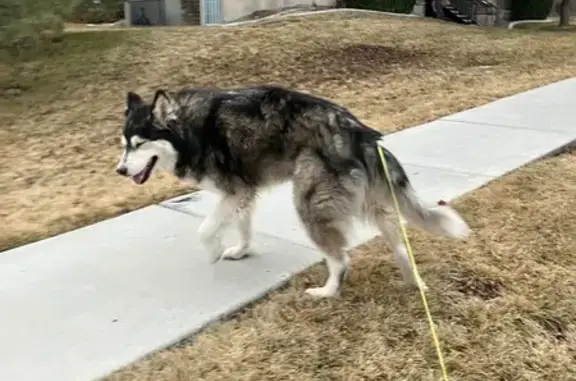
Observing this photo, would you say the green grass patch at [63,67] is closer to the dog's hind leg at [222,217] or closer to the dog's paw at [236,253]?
the dog's paw at [236,253]

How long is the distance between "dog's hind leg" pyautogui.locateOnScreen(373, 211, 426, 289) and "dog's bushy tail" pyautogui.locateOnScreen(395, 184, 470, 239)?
0.41 feet

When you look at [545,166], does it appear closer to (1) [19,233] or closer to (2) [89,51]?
(1) [19,233]

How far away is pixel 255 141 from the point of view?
14.0ft

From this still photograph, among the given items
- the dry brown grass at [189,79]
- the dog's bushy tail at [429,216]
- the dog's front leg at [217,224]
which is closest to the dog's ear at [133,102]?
the dog's front leg at [217,224]

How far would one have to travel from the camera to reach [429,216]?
161 inches

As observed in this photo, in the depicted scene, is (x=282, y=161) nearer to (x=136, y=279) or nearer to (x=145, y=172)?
(x=145, y=172)

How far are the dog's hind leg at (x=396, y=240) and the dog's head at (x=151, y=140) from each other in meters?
1.32

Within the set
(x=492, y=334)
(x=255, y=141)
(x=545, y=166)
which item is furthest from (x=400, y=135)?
(x=492, y=334)

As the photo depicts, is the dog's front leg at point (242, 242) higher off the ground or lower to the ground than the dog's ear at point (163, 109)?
lower

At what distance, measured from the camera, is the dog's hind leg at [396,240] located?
423 cm

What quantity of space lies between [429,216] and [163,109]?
68.8 inches

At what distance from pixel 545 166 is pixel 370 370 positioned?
12.8 ft

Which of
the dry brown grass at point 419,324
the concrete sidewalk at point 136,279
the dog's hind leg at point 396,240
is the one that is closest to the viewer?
the dry brown grass at point 419,324

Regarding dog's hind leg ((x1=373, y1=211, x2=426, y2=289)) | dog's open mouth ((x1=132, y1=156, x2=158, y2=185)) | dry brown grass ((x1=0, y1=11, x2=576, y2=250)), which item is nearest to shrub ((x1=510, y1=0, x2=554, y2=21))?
dry brown grass ((x1=0, y1=11, x2=576, y2=250))
